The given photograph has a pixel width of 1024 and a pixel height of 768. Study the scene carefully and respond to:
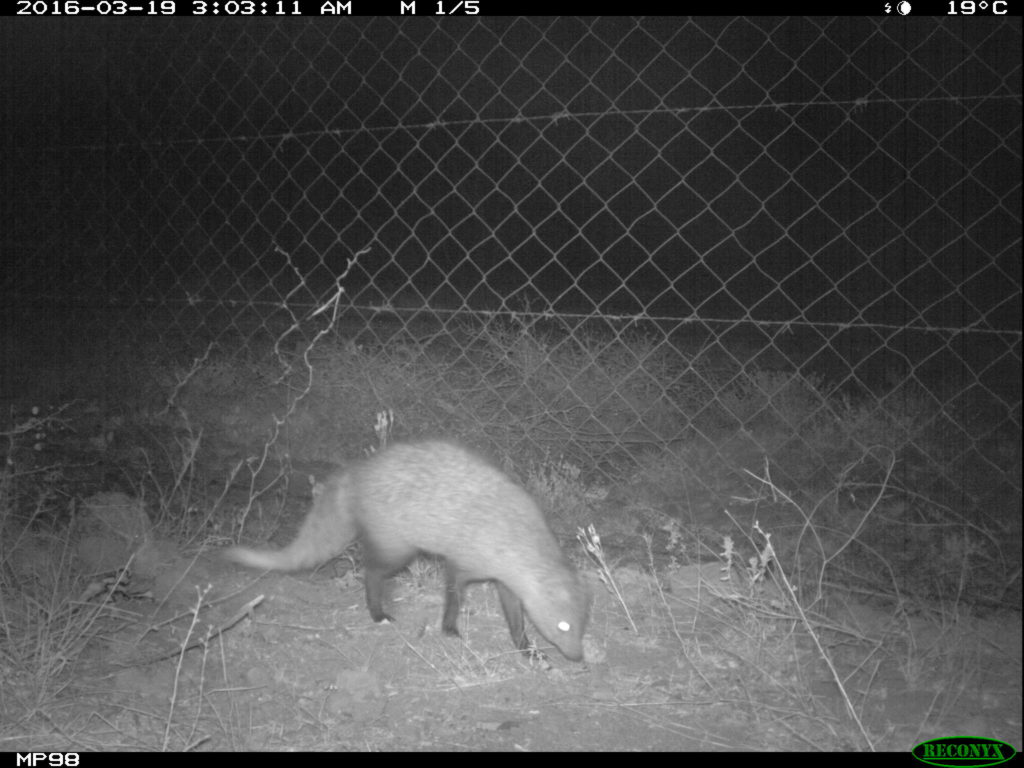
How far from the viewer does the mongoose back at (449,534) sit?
3082 mm

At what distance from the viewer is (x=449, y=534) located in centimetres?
323

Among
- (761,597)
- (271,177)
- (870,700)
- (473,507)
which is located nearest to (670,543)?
(761,597)

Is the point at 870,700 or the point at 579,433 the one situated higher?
the point at 579,433

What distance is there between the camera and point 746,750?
2.40 meters

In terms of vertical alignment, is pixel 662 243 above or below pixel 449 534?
above

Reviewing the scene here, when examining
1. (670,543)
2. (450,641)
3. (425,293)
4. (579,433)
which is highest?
(425,293)

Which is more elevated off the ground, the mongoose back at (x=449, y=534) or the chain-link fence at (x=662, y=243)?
the chain-link fence at (x=662, y=243)

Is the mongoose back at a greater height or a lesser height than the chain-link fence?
lesser

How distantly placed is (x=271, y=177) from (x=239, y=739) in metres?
6.52

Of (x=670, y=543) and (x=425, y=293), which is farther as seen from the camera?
(x=425, y=293)

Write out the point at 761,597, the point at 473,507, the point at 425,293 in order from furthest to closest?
the point at 425,293 → the point at 473,507 → the point at 761,597

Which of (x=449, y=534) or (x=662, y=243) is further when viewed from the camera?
(x=662, y=243)

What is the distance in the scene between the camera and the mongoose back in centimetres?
308

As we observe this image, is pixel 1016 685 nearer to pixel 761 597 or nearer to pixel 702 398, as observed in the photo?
pixel 761 597
